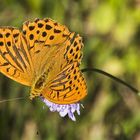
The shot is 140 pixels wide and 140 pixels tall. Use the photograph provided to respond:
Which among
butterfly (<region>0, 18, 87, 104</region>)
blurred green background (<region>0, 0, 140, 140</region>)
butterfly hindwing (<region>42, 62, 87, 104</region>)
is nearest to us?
butterfly hindwing (<region>42, 62, 87, 104</region>)

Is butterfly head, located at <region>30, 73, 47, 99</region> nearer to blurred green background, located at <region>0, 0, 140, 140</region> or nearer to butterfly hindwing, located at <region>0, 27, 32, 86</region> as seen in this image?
butterfly hindwing, located at <region>0, 27, 32, 86</region>

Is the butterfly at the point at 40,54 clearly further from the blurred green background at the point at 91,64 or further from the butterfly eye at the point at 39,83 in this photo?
the blurred green background at the point at 91,64

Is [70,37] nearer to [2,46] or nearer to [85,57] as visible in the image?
[2,46]

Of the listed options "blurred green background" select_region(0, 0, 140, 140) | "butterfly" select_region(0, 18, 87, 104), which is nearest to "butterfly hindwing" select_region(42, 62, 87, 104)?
"butterfly" select_region(0, 18, 87, 104)

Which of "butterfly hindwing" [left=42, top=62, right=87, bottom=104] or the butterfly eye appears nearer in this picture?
"butterfly hindwing" [left=42, top=62, right=87, bottom=104]

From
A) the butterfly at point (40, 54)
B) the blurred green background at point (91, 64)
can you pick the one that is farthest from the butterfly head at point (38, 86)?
the blurred green background at point (91, 64)

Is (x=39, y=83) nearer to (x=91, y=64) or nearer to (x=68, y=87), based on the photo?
(x=68, y=87)

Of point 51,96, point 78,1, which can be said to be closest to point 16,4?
point 78,1

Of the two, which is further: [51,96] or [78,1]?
[78,1]
